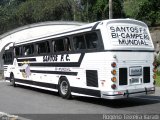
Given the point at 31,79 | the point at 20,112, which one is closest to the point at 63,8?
the point at 31,79

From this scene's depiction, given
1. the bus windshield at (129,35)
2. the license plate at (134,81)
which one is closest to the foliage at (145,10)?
the bus windshield at (129,35)

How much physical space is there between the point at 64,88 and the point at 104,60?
374 centimetres

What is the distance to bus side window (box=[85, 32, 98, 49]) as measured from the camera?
13.7m

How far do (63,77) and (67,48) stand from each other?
A: 1.38 metres

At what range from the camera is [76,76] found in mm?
14984

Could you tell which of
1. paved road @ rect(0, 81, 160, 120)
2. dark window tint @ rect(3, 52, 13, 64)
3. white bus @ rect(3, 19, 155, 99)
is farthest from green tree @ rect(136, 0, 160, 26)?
white bus @ rect(3, 19, 155, 99)

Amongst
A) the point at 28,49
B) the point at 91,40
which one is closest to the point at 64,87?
the point at 91,40

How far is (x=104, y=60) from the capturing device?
1313 centimetres

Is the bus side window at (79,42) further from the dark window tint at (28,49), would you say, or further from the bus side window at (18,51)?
the bus side window at (18,51)

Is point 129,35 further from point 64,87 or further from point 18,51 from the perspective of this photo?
point 18,51

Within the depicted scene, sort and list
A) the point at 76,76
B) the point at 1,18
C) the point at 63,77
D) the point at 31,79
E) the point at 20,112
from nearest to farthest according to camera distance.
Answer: the point at 20,112, the point at 76,76, the point at 63,77, the point at 31,79, the point at 1,18

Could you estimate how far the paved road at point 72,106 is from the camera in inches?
486

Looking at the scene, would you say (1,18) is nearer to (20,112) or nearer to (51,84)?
(51,84)

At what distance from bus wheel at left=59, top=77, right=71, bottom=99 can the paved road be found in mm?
244
